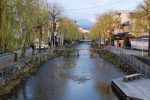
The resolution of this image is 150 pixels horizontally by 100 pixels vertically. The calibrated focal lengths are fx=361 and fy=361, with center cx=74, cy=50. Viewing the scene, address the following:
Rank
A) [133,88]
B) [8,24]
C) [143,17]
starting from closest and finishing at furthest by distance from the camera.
Answer: [133,88] → [8,24] → [143,17]

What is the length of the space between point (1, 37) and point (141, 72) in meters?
12.3

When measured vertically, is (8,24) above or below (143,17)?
below

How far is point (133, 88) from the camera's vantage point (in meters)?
21.9

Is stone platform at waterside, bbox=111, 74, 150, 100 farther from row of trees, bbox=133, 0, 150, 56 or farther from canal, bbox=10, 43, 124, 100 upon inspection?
row of trees, bbox=133, 0, 150, 56

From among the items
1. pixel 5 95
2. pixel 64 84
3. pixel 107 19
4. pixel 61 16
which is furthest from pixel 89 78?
pixel 107 19

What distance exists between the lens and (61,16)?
81438 mm

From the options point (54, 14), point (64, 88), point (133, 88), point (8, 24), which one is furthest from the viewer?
point (54, 14)

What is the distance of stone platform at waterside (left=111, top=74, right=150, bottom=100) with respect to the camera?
749 inches

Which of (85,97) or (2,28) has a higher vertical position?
(2,28)

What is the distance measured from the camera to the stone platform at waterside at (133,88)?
1902 centimetres

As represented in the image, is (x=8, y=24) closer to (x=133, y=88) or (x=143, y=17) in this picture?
(x=133, y=88)

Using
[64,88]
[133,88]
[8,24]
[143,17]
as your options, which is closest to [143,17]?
[143,17]

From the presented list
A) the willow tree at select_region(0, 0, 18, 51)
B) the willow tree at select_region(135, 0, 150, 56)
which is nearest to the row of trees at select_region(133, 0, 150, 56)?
the willow tree at select_region(135, 0, 150, 56)

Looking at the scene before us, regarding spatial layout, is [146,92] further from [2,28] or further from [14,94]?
[2,28]
